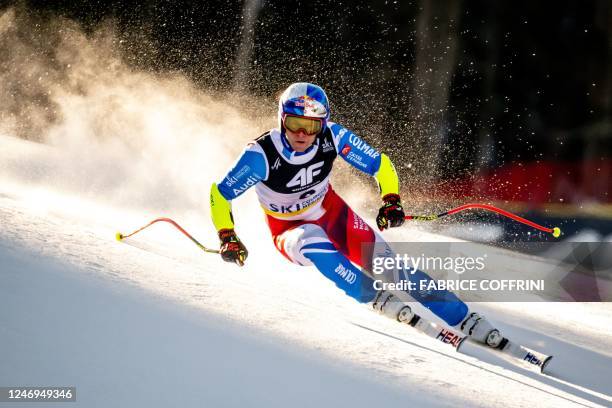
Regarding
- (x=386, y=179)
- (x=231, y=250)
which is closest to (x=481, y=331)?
(x=386, y=179)

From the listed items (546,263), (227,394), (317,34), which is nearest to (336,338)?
(227,394)

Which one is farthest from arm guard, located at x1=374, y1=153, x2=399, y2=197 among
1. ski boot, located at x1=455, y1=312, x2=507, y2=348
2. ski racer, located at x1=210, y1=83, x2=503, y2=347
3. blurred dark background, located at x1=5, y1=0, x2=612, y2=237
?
blurred dark background, located at x1=5, y1=0, x2=612, y2=237

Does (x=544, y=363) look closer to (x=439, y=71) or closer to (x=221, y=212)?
(x=221, y=212)

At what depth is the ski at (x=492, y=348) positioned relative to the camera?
278cm

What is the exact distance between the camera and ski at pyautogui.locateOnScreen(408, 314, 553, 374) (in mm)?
2783

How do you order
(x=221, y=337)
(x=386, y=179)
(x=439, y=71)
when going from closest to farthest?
1. (x=221, y=337)
2. (x=386, y=179)
3. (x=439, y=71)

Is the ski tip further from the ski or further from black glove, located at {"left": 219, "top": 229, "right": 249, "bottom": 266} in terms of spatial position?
black glove, located at {"left": 219, "top": 229, "right": 249, "bottom": 266}

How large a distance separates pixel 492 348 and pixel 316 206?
4.56ft

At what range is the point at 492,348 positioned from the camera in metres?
2.95

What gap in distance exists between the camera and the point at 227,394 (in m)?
1.75

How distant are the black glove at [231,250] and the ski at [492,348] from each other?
105 centimetres

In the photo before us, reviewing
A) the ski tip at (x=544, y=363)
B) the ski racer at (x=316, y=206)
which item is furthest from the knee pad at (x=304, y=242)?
the ski tip at (x=544, y=363)

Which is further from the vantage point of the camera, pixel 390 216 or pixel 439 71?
pixel 439 71

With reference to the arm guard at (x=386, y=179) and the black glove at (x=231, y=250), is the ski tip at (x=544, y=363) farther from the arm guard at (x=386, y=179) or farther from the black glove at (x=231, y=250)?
the black glove at (x=231, y=250)
